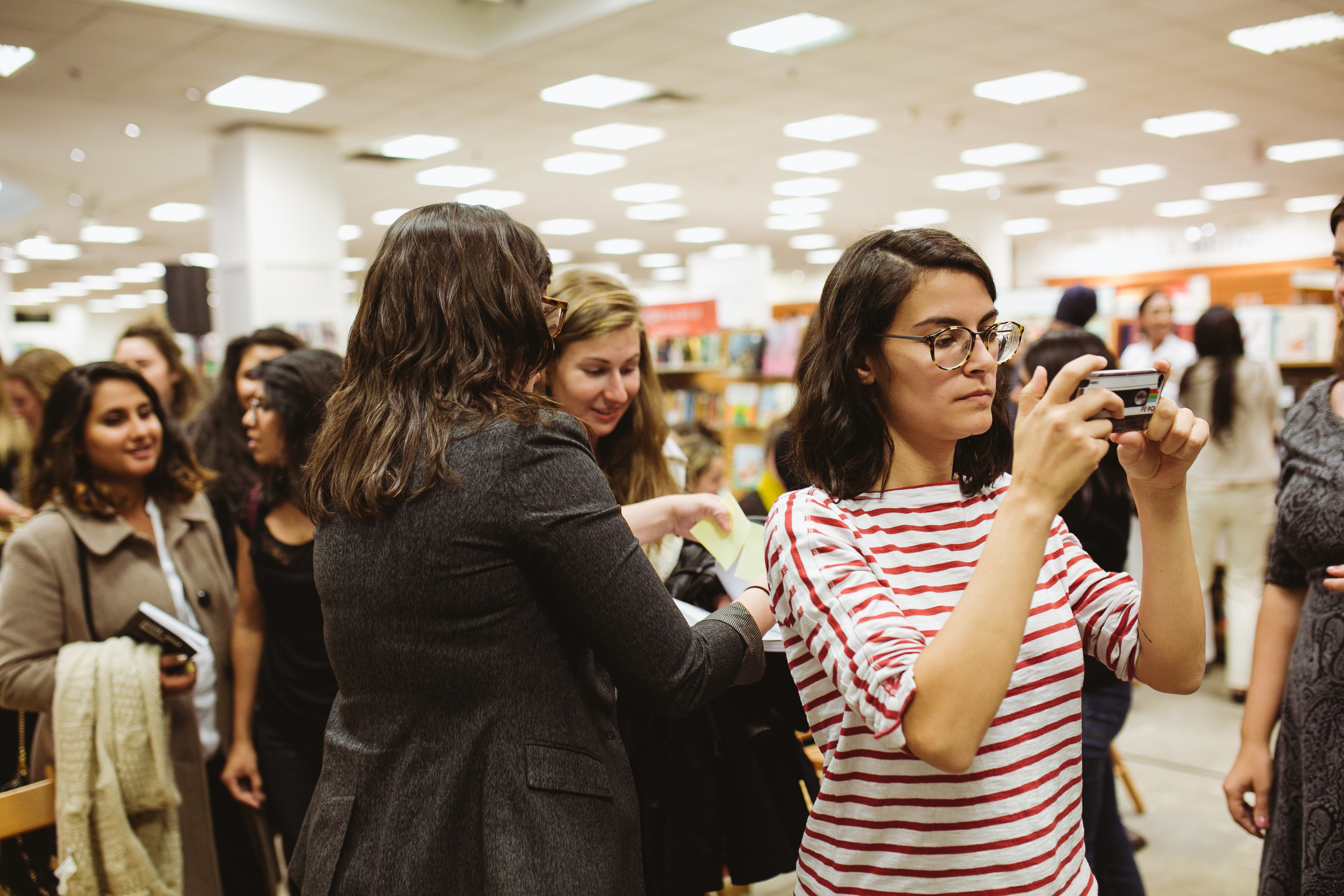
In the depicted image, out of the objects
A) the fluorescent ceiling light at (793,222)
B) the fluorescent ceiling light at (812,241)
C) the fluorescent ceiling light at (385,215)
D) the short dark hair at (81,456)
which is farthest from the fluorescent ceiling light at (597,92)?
the fluorescent ceiling light at (812,241)

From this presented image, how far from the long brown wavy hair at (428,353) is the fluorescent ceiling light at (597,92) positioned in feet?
22.2

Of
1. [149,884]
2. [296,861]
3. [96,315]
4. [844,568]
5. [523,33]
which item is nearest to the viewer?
[844,568]

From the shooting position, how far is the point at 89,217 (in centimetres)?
1148

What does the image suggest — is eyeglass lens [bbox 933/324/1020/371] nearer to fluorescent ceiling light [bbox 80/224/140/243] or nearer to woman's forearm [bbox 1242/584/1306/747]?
woman's forearm [bbox 1242/584/1306/747]

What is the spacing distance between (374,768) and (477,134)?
879 centimetres

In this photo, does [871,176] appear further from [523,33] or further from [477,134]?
[523,33]

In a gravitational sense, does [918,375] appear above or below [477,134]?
below

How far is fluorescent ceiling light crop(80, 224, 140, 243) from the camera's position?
1398 centimetres

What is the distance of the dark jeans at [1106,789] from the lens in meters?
2.26

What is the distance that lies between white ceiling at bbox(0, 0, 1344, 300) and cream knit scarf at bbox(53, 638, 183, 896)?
3007 mm

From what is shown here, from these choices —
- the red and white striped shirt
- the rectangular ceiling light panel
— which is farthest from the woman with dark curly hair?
the rectangular ceiling light panel

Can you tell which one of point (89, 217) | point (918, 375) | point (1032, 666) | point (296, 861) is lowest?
point (296, 861)

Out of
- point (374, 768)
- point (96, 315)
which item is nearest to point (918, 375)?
point (374, 768)

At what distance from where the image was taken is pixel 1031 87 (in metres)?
8.16
